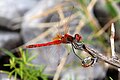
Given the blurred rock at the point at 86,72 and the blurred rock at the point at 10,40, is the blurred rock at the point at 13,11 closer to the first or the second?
the blurred rock at the point at 10,40

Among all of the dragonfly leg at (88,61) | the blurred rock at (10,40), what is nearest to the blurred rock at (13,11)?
the blurred rock at (10,40)

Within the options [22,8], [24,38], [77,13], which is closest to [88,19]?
[77,13]

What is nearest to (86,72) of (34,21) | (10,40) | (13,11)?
(34,21)

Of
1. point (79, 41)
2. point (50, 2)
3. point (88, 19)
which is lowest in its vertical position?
point (79, 41)

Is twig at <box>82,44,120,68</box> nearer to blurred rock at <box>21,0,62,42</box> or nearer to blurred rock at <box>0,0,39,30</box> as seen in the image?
blurred rock at <box>21,0,62,42</box>

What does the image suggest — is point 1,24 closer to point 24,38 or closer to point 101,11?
point 24,38

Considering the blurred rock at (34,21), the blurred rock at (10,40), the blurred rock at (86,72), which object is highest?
the blurred rock at (34,21)
